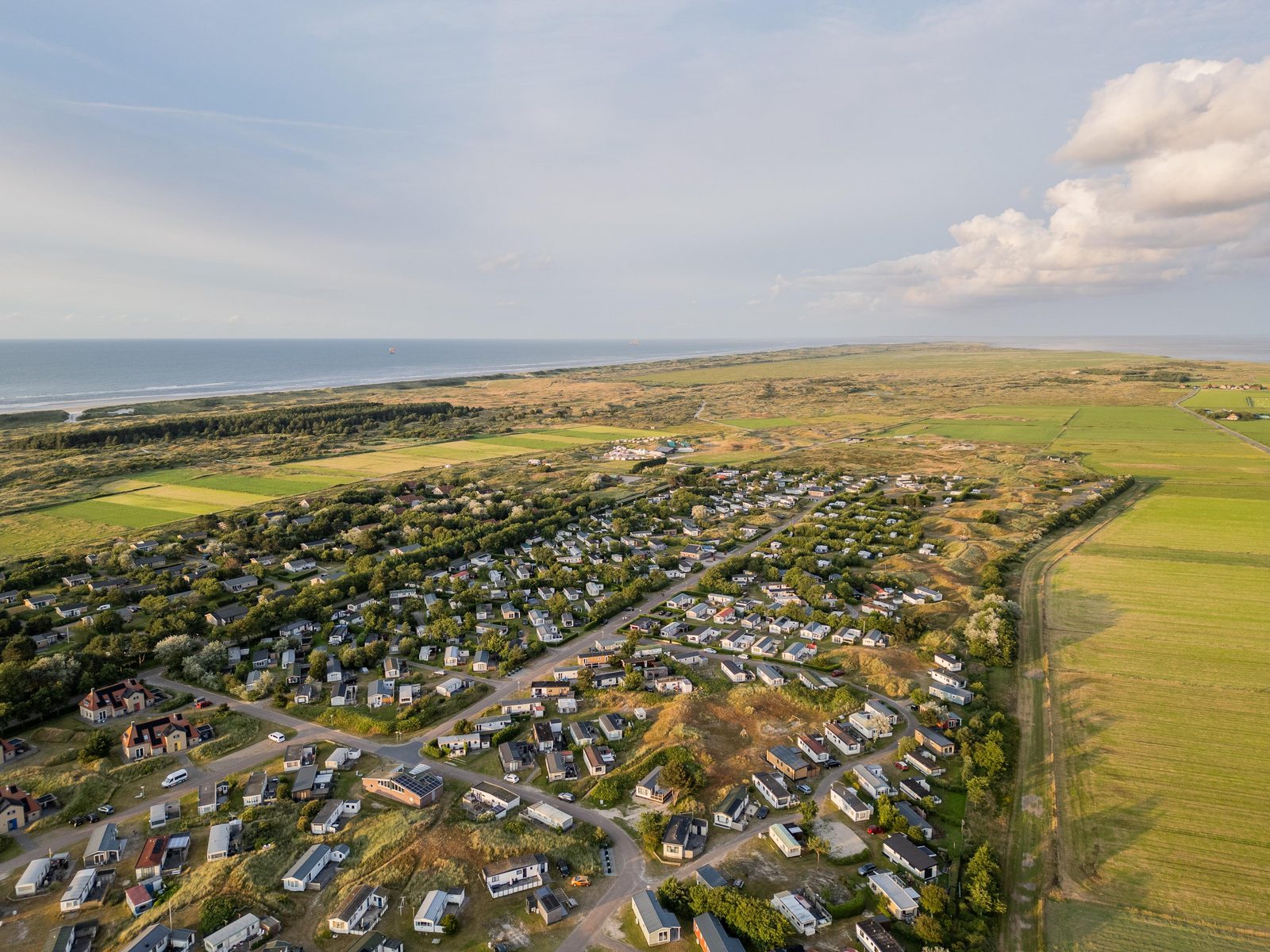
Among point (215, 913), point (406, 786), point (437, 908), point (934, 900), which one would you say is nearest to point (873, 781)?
point (934, 900)

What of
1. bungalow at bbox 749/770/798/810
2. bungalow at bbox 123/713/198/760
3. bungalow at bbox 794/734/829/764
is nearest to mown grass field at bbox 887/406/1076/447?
bungalow at bbox 794/734/829/764

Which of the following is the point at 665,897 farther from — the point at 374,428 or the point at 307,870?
the point at 374,428

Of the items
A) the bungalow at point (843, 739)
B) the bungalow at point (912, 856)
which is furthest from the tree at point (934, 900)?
the bungalow at point (843, 739)

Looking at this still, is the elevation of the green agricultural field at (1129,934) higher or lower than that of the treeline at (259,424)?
lower

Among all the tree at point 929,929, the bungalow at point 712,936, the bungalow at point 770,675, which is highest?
the tree at point 929,929

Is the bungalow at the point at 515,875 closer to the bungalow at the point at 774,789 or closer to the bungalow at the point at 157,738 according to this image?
the bungalow at the point at 774,789

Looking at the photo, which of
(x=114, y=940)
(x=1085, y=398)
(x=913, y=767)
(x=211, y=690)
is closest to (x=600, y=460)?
(x=211, y=690)
